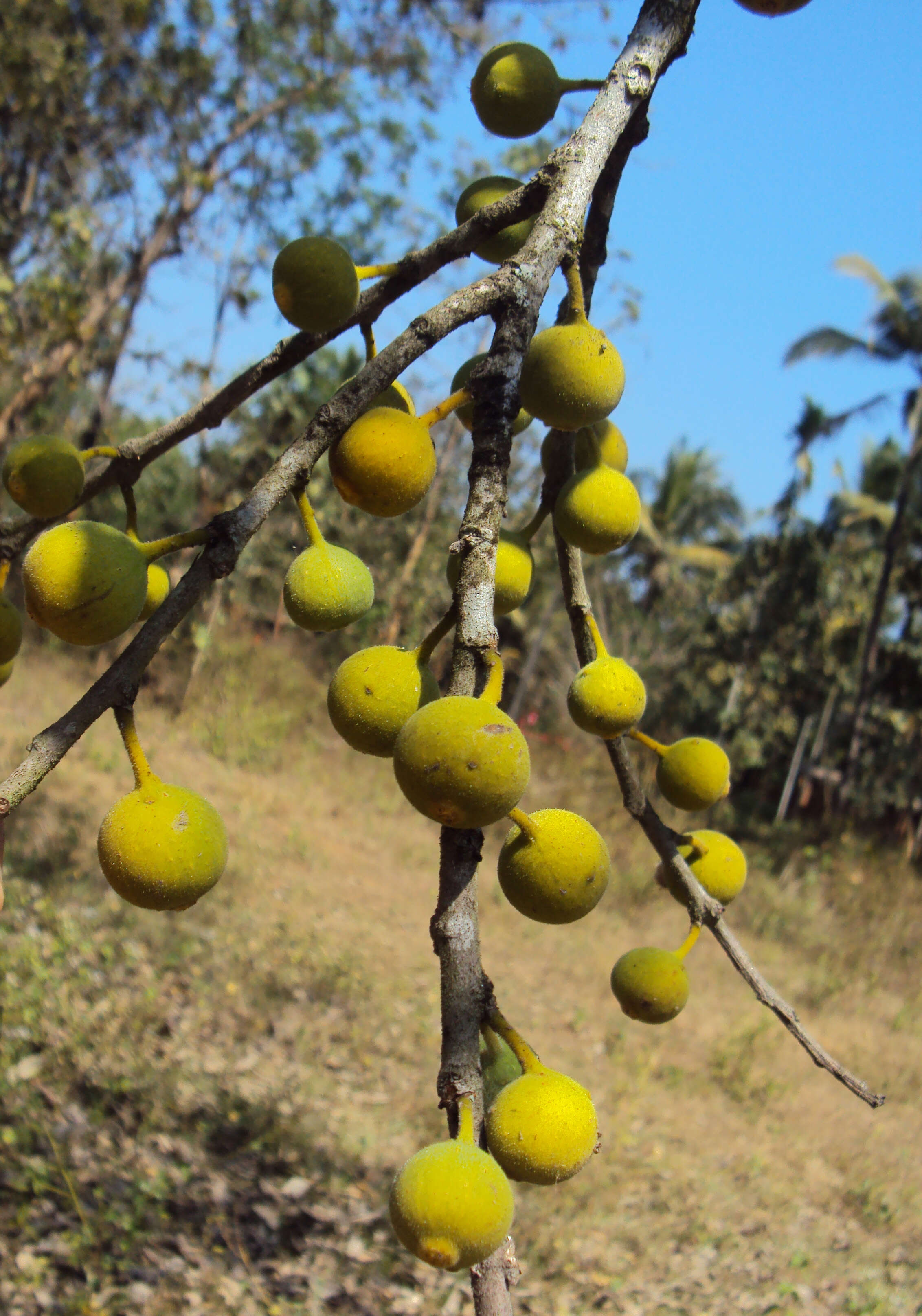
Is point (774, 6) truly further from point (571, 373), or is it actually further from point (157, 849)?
point (157, 849)

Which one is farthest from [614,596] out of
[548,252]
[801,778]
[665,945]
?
[548,252]

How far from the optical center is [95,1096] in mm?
4105

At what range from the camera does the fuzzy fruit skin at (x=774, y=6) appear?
3.71 feet

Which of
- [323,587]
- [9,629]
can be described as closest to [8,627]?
[9,629]

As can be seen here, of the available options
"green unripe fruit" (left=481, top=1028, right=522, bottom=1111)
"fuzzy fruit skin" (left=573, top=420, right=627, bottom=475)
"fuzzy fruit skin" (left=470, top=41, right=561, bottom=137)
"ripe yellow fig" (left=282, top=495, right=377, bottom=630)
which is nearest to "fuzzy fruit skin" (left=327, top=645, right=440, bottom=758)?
"ripe yellow fig" (left=282, top=495, right=377, bottom=630)

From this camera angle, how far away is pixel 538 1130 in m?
0.68

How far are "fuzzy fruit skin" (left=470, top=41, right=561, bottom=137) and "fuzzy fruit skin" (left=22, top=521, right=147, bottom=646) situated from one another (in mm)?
816

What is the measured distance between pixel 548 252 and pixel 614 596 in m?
18.2

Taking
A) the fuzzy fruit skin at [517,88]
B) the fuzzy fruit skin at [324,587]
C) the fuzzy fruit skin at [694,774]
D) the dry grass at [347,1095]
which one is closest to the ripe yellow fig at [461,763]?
the fuzzy fruit skin at [324,587]

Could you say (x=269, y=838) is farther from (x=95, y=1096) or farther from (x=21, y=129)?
(x=21, y=129)

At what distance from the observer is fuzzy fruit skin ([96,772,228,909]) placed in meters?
0.71

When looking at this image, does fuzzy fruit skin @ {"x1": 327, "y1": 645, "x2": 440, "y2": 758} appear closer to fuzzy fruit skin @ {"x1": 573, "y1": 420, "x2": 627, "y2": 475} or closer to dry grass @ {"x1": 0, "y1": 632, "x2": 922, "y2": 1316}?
fuzzy fruit skin @ {"x1": 573, "y1": 420, "x2": 627, "y2": 475}

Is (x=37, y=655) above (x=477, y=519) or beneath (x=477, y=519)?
above

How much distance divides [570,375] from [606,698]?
1.24ft
